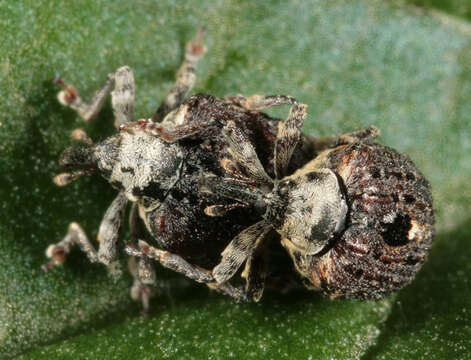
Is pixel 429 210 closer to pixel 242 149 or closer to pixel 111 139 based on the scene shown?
pixel 242 149

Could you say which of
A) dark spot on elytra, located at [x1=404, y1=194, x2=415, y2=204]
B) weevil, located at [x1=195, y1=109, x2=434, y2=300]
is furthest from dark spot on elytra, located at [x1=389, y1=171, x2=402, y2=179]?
dark spot on elytra, located at [x1=404, y1=194, x2=415, y2=204]

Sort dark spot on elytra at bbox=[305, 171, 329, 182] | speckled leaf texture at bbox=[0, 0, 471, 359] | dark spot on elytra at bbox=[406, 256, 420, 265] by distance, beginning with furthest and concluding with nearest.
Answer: dark spot on elytra at bbox=[305, 171, 329, 182], speckled leaf texture at bbox=[0, 0, 471, 359], dark spot on elytra at bbox=[406, 256, 420, 265]

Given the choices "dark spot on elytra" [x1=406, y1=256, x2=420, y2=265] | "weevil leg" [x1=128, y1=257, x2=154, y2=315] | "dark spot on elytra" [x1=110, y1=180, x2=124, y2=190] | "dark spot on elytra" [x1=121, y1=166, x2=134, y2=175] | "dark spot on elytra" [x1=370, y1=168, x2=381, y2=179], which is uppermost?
"dark spot on elytra" [x1=370, y1=168, x2=381, y2=179]

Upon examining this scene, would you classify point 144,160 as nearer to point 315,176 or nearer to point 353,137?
point 315,176

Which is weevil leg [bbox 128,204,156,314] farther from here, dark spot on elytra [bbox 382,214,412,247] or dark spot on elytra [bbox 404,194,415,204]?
dark spot on elytra [bbox 404,194,415,204]

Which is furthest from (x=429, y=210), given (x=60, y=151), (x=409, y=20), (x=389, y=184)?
(x=60, y=151)

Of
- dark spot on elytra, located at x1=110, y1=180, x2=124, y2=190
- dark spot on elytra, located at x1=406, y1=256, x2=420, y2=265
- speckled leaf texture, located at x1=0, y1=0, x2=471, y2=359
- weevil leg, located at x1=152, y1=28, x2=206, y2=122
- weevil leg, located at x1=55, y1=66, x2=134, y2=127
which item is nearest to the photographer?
dark spot on elytra, located at x1=406, y1=256, x2=420, y2=265

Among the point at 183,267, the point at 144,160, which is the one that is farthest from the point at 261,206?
the point at 144,160
